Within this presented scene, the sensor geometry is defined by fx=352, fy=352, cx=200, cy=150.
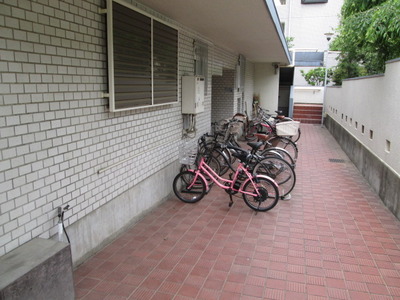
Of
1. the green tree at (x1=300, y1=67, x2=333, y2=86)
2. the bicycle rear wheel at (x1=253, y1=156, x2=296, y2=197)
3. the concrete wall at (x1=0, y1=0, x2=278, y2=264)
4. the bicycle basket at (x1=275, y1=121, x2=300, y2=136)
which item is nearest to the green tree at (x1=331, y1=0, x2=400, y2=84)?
the bicycle basket at (x1=275, y1=121, x2=300, y2=136)

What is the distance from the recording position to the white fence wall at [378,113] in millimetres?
5449

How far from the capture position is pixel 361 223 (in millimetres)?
4910

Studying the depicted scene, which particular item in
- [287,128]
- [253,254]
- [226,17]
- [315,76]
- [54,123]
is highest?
[226,17]

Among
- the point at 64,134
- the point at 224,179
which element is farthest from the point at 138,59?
the point at 224,179

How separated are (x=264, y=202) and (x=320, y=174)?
8.88 ft

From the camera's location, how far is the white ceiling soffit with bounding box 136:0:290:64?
4586 millimetres

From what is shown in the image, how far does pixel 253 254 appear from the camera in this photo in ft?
13.1

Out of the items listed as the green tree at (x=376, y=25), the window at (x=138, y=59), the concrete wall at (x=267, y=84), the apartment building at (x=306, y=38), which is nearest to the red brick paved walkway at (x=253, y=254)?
the window at (x=138, y=59)

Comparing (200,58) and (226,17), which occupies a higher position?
(226,17)

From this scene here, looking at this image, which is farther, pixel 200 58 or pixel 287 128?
pixel 287 128

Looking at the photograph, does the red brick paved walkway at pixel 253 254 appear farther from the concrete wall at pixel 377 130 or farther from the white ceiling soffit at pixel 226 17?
the white ceiling soffit at pixel 226 17

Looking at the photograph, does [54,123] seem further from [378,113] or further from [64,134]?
[378,113]

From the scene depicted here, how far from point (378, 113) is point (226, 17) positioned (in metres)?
3.43

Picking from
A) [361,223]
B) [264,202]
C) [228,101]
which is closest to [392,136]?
[361,223]
